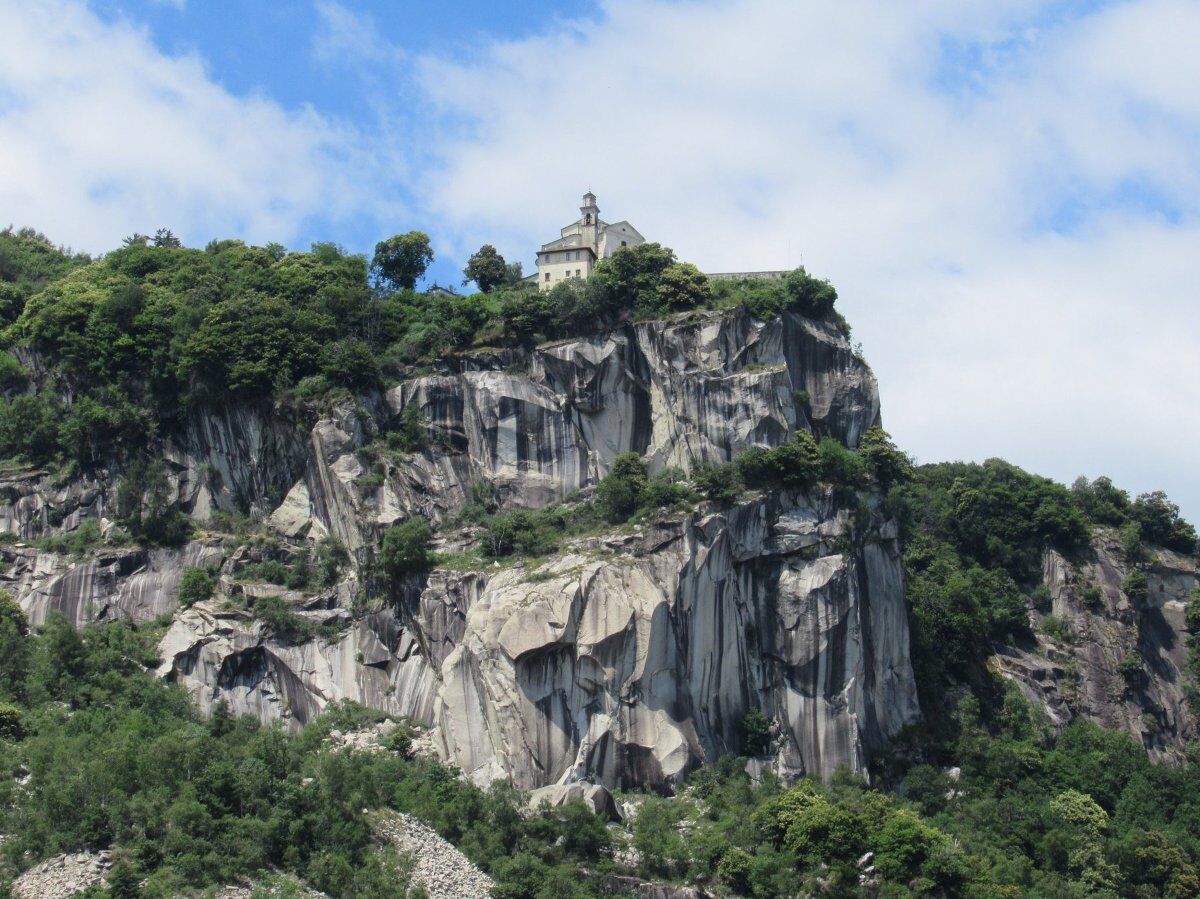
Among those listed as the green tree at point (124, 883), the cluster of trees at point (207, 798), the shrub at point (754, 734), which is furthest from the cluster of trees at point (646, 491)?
the green tree at point (124, 883)

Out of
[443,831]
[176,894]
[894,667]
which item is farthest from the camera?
[894,667]

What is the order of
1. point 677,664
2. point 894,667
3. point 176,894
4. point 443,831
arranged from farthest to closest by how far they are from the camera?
point 894,667 < point 677,664 < point 443,831 < point 176,894

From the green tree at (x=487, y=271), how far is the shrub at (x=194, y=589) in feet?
79.0

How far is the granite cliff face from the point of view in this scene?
67.2 meters

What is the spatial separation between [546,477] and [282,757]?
68.2 ft

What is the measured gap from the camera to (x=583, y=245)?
91062mm

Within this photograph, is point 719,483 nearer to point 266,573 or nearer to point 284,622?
point 284,622

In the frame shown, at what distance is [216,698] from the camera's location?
7062cm

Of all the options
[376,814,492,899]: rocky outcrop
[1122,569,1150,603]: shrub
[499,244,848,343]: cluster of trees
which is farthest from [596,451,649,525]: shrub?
[1122,569,1150,603]: shrub

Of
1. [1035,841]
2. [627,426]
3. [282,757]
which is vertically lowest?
[1035,841]

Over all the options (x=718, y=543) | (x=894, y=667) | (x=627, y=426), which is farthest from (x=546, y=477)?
(x=894, y=667)

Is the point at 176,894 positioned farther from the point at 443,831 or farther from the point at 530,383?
the point at 530,383

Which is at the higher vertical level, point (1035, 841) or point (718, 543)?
point (718, 543)

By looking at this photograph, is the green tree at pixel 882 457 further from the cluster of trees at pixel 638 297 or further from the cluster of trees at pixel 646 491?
the cluster of trees at pixel 638 297
